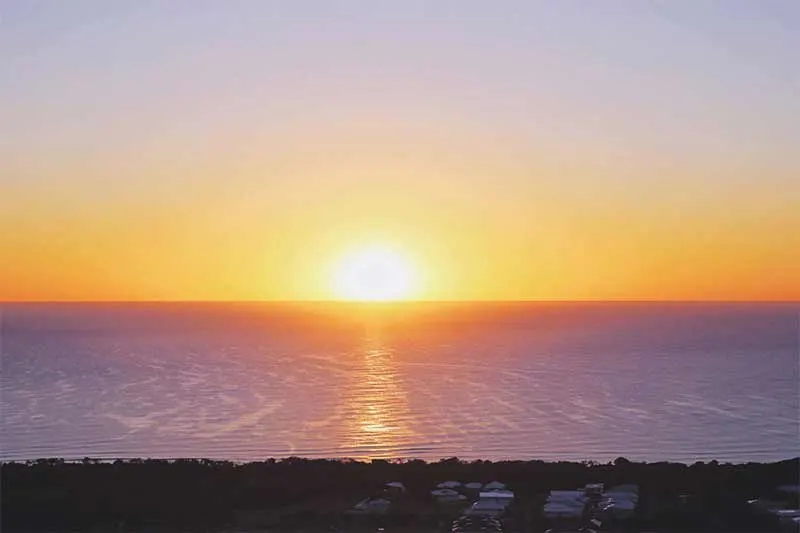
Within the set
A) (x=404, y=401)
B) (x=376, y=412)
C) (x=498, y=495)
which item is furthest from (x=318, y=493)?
(x=404, y=401)

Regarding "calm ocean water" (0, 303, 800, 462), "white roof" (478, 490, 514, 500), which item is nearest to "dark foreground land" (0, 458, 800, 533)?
"white roof" (478, 490, 514, 500)

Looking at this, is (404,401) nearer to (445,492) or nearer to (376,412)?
(376,412)

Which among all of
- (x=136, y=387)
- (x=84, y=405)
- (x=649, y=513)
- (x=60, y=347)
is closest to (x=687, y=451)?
(x=649, y=513)

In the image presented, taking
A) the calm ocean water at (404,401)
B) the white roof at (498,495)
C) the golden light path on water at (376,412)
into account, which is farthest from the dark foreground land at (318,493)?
the golden light path on water at (376,412)

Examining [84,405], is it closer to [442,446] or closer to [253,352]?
[442,446]

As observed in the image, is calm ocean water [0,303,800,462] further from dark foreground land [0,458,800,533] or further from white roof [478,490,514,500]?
white roof [478,490,514,500]

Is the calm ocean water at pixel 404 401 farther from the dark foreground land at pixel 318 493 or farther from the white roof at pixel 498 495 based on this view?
the white roof at pixel 498 495
